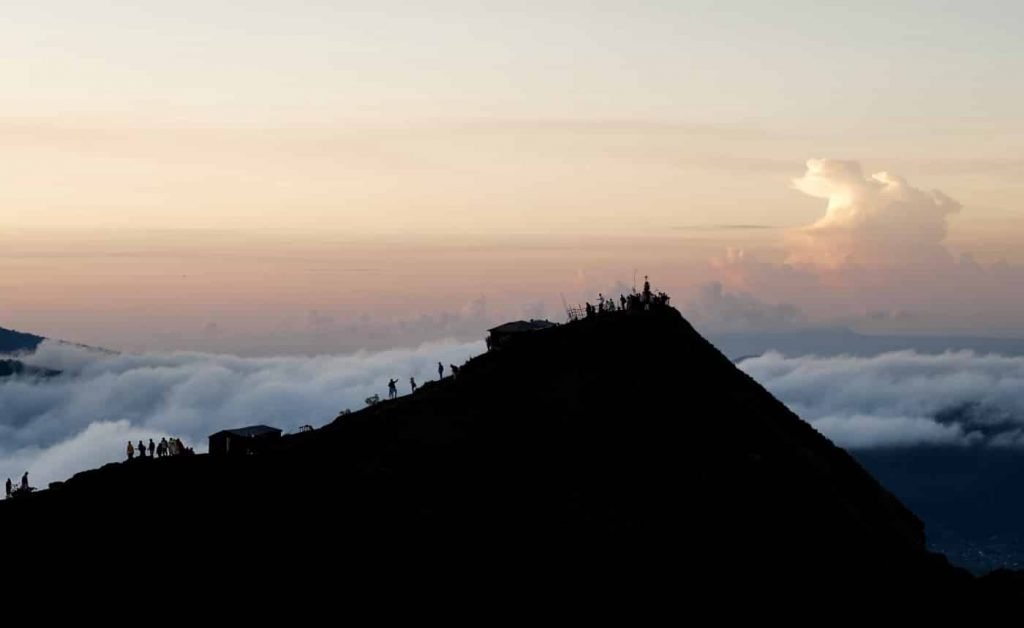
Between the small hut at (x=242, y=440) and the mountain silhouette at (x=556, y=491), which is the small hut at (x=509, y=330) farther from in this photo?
the small hut at (x=242, y=440)

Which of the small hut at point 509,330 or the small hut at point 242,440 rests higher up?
the small hut at point 509,330

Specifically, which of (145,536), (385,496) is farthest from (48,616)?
(385,496)

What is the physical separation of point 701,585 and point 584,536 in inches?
278

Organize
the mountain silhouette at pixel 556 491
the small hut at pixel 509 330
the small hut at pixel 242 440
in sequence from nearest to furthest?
the mountain silhouette at pixel 556 491 < the small hut at pixel 242 440 < the small hut at pixel 509 330

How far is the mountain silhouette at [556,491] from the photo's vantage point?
59.2 m

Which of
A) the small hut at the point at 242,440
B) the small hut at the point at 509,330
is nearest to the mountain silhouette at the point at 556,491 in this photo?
the small hut at the point at 242,440

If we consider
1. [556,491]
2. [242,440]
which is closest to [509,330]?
[242,440]

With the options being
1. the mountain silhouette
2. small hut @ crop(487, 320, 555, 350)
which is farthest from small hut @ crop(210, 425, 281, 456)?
small hut @ crop(487, 320, 555, 350)

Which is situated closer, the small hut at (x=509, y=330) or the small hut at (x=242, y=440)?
the small hut at (x=242, y=440)

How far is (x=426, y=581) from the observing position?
56750mm

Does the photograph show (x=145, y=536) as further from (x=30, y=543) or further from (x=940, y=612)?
(x=940, y=612)

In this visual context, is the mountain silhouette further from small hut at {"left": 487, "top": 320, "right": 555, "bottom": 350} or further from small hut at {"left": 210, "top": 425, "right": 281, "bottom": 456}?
small hut at {"left": 487, "top": 320, "right": 555, "bottom": 350}

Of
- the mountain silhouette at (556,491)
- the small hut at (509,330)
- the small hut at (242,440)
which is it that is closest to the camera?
the mountain silhouette at (556,491)

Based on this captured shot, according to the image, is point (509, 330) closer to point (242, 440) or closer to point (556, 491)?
point (242, 440)
